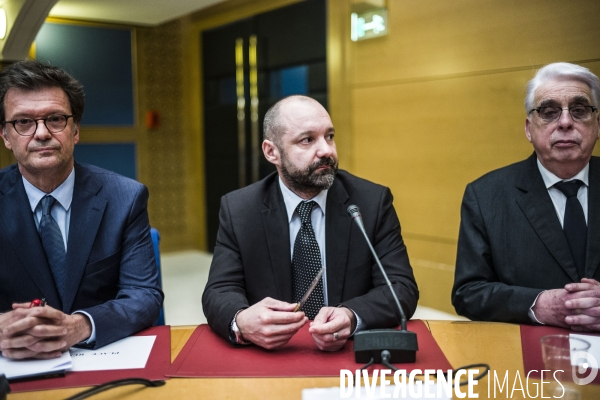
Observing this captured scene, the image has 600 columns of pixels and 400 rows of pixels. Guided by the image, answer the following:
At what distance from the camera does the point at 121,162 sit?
574 cm

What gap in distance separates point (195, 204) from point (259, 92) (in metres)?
1.72

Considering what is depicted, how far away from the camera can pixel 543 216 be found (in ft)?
5.82

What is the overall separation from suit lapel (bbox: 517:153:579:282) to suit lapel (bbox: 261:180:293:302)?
0.79 m

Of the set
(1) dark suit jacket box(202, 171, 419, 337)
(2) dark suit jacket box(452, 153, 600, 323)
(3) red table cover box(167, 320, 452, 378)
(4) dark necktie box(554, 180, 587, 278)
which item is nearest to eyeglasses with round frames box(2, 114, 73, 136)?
(1) dark suit jacket box(202, 171, 419, 337)

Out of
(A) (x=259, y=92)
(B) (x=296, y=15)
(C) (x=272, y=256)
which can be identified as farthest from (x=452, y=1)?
(C) (x=272, y=256)

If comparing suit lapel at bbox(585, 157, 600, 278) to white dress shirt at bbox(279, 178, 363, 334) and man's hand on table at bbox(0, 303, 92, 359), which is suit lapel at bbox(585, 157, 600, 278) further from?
man's hand on table at bbox(0, 303, 92, 359)

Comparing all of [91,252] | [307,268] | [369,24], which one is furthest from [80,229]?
[369,24]

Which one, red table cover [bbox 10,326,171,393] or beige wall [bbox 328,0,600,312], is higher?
beige wall [bbox 328,0,600,312]

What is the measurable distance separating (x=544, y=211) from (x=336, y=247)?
69 cm

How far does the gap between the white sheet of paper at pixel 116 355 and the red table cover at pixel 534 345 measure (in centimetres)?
90

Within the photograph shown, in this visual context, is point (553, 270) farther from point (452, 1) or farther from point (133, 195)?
point (452, 1)

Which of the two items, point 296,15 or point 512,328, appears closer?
point 512,328

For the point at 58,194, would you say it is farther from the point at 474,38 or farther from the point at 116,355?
the point at 474,38

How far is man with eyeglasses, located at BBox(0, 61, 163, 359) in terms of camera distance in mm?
1644
